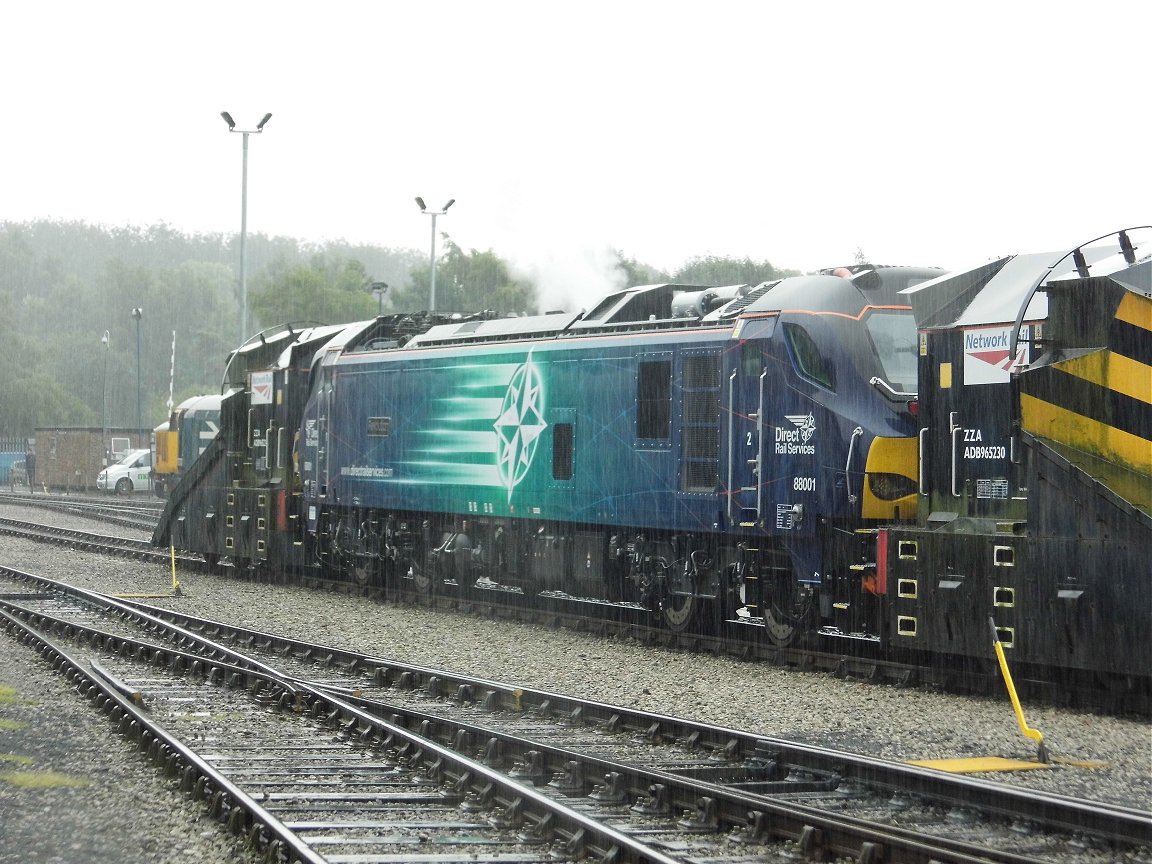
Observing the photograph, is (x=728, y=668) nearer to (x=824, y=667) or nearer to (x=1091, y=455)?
(x=824, y=667)

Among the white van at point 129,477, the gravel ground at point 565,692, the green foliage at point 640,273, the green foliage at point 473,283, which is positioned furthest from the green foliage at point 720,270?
the white van at point 129,477

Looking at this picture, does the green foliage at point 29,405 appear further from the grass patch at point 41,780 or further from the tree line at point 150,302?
the grass patch at point 41,780

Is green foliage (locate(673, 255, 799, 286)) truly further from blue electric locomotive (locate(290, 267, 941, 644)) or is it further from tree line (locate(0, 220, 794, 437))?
blue electric locomotive (locate(290, 267, 941, 644))

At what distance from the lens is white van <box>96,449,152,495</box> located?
56188mm

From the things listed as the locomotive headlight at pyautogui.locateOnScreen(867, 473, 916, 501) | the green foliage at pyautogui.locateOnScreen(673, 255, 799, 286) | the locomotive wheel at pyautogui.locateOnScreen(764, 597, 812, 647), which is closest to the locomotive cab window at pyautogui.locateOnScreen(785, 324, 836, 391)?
the locomotive headlight at pyautogui.locateOnScreen(867, 473, 916, 501)

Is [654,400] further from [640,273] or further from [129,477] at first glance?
[129,477]

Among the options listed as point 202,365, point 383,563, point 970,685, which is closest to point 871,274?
point 970,685

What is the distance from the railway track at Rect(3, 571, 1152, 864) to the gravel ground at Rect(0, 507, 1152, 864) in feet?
1.25

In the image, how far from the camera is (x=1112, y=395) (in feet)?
34.9

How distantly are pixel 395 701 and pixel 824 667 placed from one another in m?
4.13

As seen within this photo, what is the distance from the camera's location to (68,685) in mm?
12664

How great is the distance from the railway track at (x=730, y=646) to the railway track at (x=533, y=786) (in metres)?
3.30

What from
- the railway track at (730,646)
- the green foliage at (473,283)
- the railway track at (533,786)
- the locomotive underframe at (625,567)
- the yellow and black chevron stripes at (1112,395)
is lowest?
the railway track at (533,786)

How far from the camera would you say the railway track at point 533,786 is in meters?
6.82
